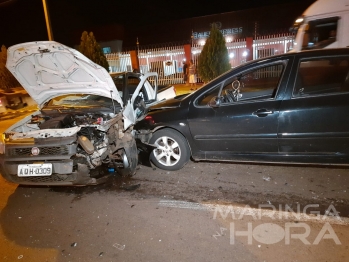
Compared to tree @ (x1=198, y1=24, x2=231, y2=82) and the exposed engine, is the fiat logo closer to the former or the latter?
the exposed engine

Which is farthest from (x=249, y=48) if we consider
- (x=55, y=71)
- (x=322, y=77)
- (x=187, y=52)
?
(x=55, y=71)

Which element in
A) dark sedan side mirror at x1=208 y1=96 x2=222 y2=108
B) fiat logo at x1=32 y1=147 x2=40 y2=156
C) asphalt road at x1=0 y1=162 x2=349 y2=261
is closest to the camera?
asphalt road at x1=0 y1=162 x2=349 y2=261

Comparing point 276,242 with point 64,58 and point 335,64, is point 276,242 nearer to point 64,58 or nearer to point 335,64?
point 335,64

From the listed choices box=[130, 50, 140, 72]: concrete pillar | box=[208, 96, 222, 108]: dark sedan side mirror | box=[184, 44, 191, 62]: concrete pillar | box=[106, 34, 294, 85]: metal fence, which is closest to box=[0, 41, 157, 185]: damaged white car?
box=[208, 96, 222, 108]: dark sedan side mirror

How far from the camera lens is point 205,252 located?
2.34 m

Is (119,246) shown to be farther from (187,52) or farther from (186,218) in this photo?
(187,52)

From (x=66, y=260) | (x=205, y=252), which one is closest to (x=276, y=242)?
(x=205, y=252)

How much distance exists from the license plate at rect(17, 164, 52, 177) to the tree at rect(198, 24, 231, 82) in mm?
10195

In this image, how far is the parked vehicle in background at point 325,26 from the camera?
6828 millimetres

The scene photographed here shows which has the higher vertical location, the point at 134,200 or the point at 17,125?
the point at 17,125

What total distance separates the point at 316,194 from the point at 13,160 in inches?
158

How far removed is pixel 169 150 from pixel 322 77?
2510 mm

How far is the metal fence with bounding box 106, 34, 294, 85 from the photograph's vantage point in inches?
590

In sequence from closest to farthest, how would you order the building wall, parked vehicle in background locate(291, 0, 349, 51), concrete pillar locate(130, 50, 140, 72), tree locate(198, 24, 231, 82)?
parked vehicle in background locate(291, 0, 349, 51)
tree locate(198, 24, 231, 82)
concrete pillar locate(130, 50, 140, 72)
the building wall
